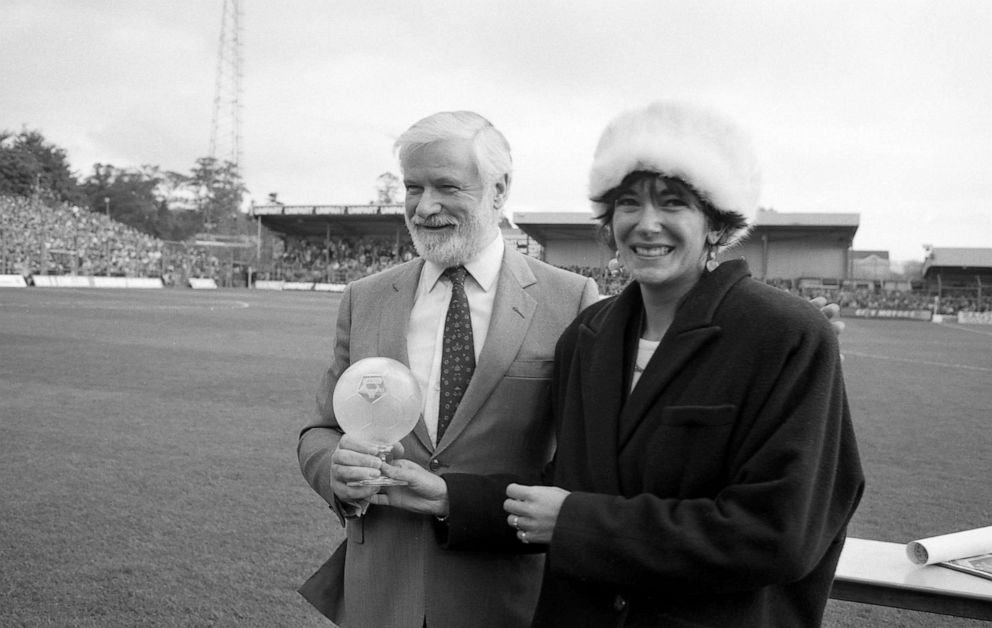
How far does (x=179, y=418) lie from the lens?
8.59m

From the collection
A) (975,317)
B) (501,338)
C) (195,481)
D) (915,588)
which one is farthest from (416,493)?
(975,317)

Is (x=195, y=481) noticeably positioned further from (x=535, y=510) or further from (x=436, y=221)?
(x=535, y=510)

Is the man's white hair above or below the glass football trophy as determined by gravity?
above

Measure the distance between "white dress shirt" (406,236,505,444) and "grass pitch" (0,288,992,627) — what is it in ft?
7.20

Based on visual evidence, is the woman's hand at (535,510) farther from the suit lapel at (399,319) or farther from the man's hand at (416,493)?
the suit lapel at (399,319)

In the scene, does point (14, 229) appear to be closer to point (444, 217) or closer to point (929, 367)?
point (929, 367)

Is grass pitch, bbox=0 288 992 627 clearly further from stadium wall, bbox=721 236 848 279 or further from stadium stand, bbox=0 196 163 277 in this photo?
stadium wall, bbox=721 236 848 279

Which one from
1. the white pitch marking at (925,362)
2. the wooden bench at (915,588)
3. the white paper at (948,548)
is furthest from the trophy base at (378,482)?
the white pitch marking at (925,362)

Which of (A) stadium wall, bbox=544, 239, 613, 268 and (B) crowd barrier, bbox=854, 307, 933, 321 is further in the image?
(A) stadium wall, bbox=544, 239, 613, 268

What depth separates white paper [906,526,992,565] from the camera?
2.40 meters

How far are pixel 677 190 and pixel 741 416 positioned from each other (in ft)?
1.68

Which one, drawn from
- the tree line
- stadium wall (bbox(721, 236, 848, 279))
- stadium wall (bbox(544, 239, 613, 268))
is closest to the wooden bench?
stadium wall (bbox(544, 239, 613, 268))

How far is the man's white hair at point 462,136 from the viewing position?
7.35ft

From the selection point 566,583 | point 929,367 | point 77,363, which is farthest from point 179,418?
point 929,367
